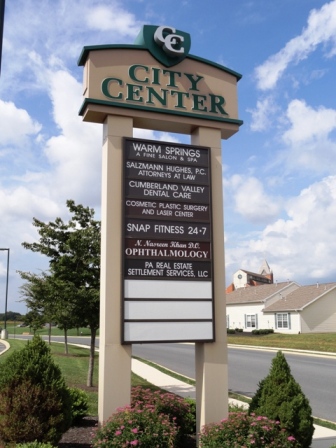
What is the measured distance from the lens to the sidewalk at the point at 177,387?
9.06 metres

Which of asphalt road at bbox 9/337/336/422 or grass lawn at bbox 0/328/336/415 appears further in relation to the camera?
grass lawn at bbox 0/328/336/415

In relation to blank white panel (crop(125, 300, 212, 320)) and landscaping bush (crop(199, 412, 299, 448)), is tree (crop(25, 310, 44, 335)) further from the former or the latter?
landscaping bush (crop(199, 412, 299, 448))

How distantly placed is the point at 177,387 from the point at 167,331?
348 inches

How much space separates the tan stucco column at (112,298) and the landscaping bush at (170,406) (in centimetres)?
48

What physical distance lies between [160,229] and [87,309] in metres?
7.56

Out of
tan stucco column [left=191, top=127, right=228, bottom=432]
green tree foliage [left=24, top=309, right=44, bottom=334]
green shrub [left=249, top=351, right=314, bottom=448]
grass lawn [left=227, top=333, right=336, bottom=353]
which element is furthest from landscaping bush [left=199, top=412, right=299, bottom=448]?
grass lawn [left=227, top=333, right=336, bottom=353]

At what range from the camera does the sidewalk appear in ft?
29.7

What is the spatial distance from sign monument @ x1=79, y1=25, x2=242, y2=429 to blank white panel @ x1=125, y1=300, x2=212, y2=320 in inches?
0.7

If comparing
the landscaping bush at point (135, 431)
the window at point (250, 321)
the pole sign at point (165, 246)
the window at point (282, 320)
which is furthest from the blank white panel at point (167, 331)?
the window at point (250, 321)

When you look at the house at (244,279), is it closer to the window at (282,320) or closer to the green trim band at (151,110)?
the window at (282,320)

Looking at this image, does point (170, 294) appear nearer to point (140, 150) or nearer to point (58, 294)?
point (140, 150)

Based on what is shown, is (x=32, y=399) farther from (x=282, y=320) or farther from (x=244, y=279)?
(x=244, y=279)

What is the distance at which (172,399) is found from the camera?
847 centimetres

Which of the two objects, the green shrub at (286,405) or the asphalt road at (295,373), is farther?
the asphalt road at (295,373)
